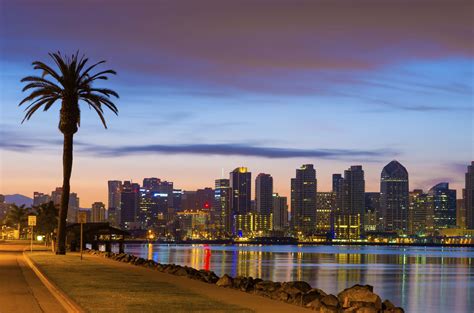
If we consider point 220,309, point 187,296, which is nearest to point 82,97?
point 187,296

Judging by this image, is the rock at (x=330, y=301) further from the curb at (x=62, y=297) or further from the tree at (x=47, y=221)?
the tree at (x=47, y=221)

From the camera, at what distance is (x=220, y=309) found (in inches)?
866

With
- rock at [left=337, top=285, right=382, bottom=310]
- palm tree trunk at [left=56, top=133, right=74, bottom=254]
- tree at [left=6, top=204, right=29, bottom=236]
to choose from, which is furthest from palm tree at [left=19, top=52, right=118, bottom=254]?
tree at [left=6, top=204, right=29, bottom=236]

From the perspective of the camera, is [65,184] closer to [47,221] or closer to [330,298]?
[330,298]

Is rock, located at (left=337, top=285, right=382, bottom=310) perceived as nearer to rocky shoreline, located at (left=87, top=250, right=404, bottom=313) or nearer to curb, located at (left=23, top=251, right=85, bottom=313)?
rocky shoreline, located at (left=87, top=250, right=404, bottom=313)

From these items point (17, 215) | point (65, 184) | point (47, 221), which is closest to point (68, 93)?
point (65, 184)

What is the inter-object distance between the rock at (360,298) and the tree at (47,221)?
3610 inches

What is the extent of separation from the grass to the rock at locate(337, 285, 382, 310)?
3734 mm

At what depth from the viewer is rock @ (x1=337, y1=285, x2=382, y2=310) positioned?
24284mm

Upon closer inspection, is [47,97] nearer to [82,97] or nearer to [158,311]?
[82,97]

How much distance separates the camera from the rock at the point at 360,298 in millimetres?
24284

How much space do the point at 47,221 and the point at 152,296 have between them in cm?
10019

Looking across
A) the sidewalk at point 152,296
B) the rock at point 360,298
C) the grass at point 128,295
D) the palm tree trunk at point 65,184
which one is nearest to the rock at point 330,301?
the rock at point 360,298

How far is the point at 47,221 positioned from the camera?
122625 millimetres
